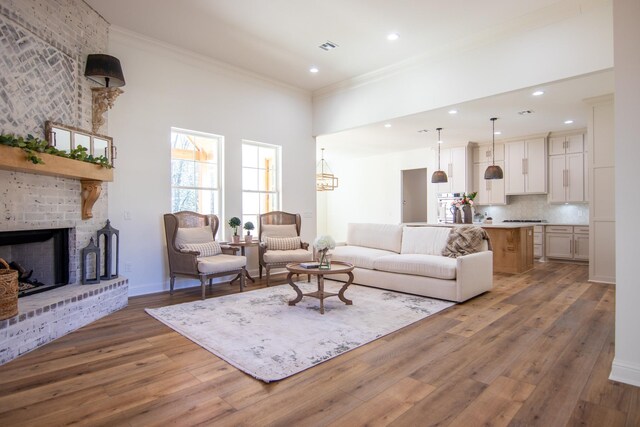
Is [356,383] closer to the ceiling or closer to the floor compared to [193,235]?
closer to the floor

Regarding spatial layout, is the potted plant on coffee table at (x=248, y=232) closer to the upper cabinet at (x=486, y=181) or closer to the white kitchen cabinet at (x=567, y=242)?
the upper cabinet at (x=486, y=181)

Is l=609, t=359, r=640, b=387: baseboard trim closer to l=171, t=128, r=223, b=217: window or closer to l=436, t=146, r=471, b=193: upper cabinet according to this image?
l=171, t=128, r=223, b=217: window

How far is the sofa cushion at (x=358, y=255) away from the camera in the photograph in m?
5.07

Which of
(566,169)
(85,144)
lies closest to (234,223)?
(85,144)

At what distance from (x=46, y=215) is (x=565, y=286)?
256 inches

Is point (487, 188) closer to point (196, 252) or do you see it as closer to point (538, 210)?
point (538, 210)

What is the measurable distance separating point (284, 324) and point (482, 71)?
3.92 meters

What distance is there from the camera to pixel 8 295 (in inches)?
103

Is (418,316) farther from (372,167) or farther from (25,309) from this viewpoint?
(372,167)

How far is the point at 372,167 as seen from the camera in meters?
10.9

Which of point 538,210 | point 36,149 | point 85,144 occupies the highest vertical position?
point 85,144

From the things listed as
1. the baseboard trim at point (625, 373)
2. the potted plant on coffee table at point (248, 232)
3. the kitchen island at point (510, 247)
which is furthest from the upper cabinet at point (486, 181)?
the baseboard trim at point (625, 373)

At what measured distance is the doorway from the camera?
10.4m

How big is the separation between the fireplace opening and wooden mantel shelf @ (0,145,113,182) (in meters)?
0.62
